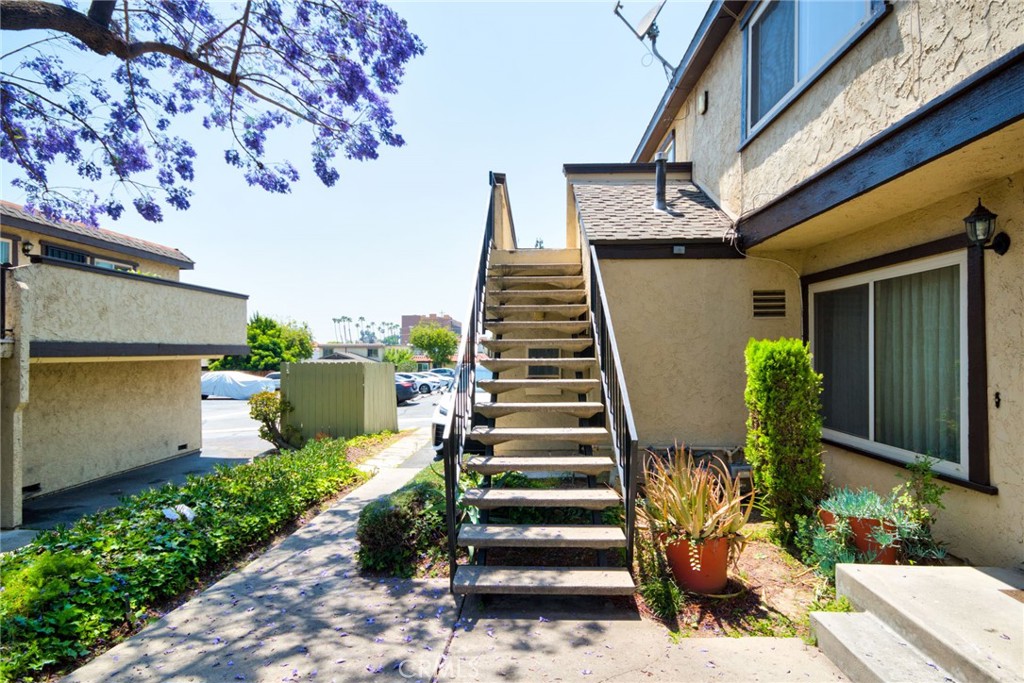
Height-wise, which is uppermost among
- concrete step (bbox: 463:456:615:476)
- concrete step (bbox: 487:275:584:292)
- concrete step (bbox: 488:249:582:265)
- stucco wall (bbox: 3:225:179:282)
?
stucco wall (bbox: 3:225:179:282)

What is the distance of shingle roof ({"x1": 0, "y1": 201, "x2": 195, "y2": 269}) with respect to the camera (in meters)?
9.92

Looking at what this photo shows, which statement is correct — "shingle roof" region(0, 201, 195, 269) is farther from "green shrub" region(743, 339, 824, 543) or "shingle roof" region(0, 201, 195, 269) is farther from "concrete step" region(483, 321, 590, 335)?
"green shrub" region(743, 339, 824, 543)

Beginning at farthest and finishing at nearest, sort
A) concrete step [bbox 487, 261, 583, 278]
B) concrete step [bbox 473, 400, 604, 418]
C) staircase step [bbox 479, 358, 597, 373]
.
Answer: concrete step [bbox 487, 261, 583, 278], staircase step [bbox 479, 358, 597, 373], concrete step [bbox 473, 400, 604, 418]

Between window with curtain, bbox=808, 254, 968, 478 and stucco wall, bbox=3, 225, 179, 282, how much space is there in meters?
11.9

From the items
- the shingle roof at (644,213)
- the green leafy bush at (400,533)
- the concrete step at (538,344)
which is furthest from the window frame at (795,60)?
the green leafy bush at (400,533)

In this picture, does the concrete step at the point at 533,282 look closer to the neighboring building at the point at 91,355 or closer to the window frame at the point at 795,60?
the window frame at the point at 795,60

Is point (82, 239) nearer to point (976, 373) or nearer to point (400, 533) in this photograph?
point (400, 533)

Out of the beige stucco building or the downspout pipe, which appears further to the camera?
the downspout pipe

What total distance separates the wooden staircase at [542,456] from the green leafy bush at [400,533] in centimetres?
46

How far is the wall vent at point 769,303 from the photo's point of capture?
218 inches

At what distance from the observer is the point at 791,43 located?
4.67m

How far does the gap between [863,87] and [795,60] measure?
49.9 inches

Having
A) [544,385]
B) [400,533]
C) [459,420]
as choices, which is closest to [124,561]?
[400,533]

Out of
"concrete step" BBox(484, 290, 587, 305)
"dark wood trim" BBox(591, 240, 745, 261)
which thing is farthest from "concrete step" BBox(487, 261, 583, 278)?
"dark wood trim" BBox(591, 240, 745, 261)
